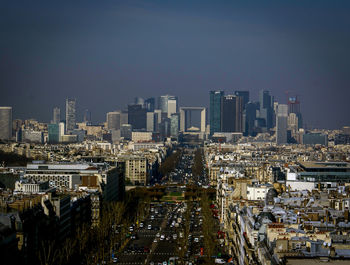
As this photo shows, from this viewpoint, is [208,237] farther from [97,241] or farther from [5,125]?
[5,125]

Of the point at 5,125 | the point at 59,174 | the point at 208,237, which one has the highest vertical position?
the point at 5,125

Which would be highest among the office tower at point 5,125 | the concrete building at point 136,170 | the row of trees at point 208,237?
the office tower at point 5,125

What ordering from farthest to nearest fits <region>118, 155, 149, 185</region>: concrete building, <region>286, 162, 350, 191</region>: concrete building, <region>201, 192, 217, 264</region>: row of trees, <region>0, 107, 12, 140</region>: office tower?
<region>0, 107, 12, 140</region>: office tower
<region>118, 155, 149, 185</region>: concrete building
<region>286, 162, 350, 191</region>: concrete building
<region>201, 192, 217, 264</region>: row of trees

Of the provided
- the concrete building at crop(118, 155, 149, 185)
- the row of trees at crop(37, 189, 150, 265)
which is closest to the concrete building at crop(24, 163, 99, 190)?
the row of trees at crop(37, 189, 150, 265)

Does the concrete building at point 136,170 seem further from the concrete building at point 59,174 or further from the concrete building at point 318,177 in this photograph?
the concrete building at point 318,177

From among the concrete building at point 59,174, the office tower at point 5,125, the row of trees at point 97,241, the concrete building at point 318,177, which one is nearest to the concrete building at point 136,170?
the concrete building at point 59,174

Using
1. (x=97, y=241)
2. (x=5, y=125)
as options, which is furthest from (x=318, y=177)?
(x=5, y=125)

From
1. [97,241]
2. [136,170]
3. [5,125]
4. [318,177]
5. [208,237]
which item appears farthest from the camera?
[5,125]

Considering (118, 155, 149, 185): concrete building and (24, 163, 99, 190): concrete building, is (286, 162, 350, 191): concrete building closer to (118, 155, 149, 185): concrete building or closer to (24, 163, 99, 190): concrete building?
(24, 163, 99, 190): concrete building

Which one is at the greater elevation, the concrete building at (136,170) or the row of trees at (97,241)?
the concrete building at (136,170)

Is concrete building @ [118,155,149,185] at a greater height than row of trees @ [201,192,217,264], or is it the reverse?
concrete building @ [118,155,149,185]

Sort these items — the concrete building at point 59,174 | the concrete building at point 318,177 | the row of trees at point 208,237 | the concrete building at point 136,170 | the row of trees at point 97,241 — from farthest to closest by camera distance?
the concrete building at point 136,170 → the concrete building at point 59,174 → the concrete building at point 318,177 → the row of trees at point 208,237 → the row of trees at point 97,241

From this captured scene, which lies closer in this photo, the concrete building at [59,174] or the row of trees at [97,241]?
the row of trees at [97,241]
